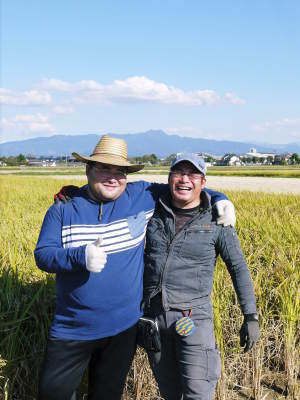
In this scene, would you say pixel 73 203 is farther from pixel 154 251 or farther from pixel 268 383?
pixel 268 383

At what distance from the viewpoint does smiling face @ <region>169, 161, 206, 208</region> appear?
200cm

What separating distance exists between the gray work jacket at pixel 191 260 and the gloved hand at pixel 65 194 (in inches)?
17.2

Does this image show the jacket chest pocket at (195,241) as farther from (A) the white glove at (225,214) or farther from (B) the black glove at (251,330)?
(B) the black glove at (251,330)

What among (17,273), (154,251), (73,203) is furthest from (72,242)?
(17,273)

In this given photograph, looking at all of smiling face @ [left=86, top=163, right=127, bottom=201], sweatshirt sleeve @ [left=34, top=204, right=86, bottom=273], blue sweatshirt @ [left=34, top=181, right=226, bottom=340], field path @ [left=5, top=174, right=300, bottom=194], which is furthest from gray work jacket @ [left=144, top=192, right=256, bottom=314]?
field path @ [left=5, top=174, right=300, bottom=194]

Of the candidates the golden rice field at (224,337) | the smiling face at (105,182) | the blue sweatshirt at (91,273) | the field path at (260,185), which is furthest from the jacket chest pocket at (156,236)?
the field path at (260,185)

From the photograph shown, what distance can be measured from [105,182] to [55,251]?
41 cm

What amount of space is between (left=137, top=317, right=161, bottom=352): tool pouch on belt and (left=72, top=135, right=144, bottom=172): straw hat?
0.77 m

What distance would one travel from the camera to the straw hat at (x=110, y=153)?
6.45 feet

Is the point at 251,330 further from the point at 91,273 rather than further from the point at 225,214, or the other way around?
the point at 91,273

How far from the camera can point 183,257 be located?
2025 mm

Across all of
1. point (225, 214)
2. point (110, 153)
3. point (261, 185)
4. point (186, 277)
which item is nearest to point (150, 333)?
point (186, 277)

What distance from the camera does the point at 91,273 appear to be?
188 centimetres

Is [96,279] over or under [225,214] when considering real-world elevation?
under
